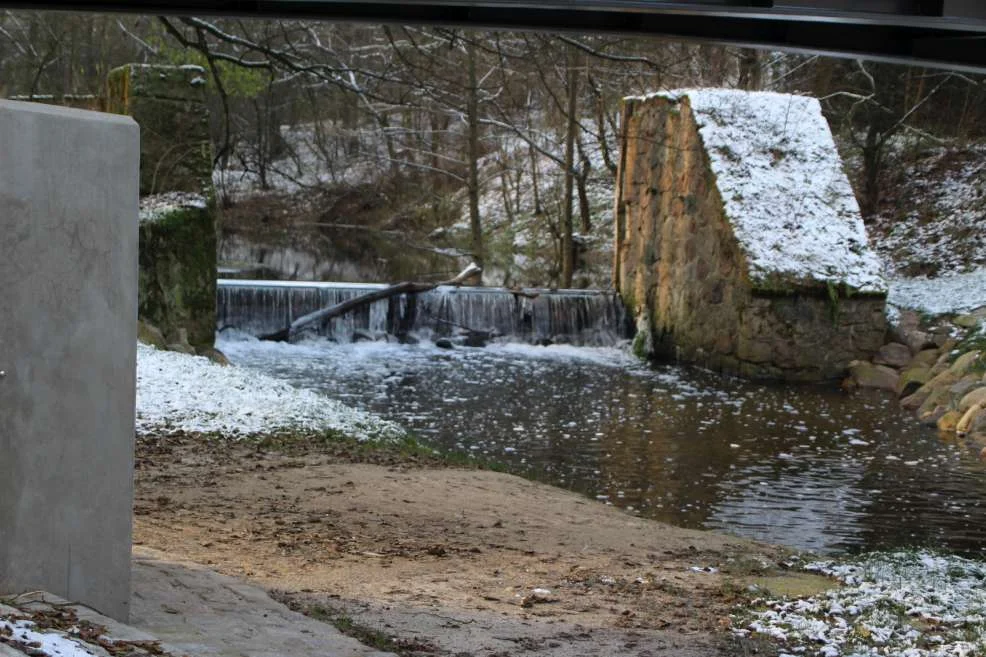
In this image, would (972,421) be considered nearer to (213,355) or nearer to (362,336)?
(213,355)

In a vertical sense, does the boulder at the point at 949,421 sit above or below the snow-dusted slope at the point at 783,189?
below

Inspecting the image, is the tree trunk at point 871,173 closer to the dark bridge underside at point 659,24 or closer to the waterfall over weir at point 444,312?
the waterfall over weir at point 444,312

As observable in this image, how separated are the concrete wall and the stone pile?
1150 cm

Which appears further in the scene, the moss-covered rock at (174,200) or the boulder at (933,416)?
the moss-covered rock at (174,200)

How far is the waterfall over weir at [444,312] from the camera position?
810 inches

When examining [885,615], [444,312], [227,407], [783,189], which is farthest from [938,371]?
[885,615]

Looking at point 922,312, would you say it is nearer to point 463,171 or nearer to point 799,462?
point 799,462

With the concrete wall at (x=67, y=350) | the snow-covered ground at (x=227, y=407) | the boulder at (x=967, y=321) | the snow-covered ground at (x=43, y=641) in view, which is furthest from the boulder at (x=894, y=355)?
the snow-covered ground at (x=43, y=641)

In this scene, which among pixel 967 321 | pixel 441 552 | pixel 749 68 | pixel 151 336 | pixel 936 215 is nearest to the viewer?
pixel 441 552

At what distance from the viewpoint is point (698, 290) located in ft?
64.1

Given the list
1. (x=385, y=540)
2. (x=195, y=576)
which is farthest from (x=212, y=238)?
(x=195, y=576)

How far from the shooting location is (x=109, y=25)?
2577cm

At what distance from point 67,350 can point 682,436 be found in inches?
394

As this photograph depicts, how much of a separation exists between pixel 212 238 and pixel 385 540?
9.81 m
